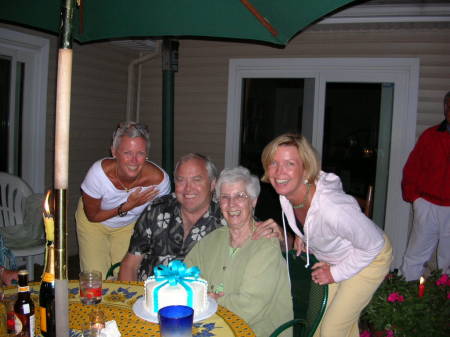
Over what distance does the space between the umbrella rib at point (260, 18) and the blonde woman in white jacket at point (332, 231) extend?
1.81 ft

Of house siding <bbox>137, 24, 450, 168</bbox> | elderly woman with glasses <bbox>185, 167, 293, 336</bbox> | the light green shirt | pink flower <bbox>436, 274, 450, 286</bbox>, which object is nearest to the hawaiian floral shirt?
elderly woman with glasses <bbox>185, 167, 293, 336</bbox>

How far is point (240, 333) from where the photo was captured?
165cm

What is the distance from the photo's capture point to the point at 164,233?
2.74 metres

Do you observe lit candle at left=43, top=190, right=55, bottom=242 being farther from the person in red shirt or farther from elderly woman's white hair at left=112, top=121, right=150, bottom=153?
the person in red shirt

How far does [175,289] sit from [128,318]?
0.27 m

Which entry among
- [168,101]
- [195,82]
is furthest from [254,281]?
[195,82]

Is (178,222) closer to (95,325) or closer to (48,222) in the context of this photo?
(95,325)

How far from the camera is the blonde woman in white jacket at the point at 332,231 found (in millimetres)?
2164

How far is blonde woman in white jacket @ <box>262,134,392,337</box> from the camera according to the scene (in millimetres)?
2164

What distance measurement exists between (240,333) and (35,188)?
161 inches

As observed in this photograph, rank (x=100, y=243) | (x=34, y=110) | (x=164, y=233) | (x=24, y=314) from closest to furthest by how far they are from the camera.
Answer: (x=24, y=314), (x=164, y=233), (x=100, y=243), (x=34, y=110)

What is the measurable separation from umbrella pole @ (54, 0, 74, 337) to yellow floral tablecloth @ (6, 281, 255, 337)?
2.43ft

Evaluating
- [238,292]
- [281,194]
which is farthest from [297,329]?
[281,194]

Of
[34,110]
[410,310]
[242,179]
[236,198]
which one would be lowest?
[410,310]
